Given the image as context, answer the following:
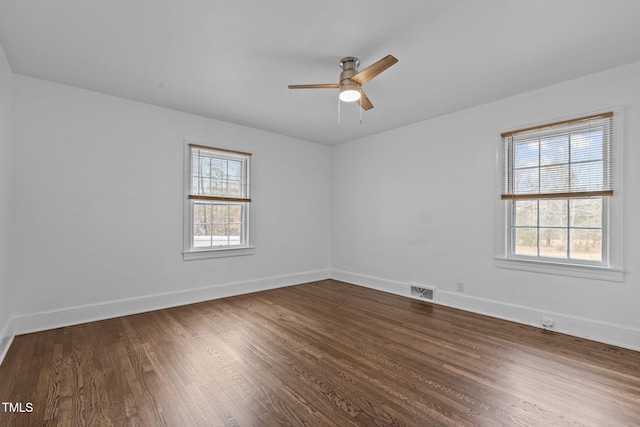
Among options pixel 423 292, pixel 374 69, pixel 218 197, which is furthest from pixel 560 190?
pixel 218 197

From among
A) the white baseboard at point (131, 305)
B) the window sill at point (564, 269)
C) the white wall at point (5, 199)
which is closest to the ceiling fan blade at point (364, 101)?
the window sill at point (564, 269)

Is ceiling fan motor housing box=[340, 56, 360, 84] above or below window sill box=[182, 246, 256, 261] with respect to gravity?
above

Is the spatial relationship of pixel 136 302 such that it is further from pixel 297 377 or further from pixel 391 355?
pixel 391 355

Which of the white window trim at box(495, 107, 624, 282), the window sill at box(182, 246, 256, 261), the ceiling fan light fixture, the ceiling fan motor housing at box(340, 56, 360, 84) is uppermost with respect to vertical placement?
the ceiling fan motor housing at box(340, 56, 360, 84)

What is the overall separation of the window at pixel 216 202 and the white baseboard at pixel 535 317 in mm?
2635

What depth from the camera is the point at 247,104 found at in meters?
3.95

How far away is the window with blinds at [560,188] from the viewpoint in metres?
3.09

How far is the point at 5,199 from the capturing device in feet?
9.50

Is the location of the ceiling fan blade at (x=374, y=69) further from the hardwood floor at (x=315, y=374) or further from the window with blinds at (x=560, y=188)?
the hardwood floor at (x=315, y=374)

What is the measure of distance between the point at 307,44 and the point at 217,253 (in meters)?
3.19

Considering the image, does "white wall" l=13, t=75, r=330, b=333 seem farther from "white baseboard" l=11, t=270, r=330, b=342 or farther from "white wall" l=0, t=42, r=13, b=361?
"white wall" l=0, t=42, r=13, b=361

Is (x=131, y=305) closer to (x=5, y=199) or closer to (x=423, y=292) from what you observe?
(x=5, y=199)

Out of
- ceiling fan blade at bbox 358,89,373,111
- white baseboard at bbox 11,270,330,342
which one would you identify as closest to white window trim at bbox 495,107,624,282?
ceiling fan blade at bbox 358,89,373,111

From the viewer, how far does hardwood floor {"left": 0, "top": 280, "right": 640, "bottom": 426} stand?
6.18 ft
